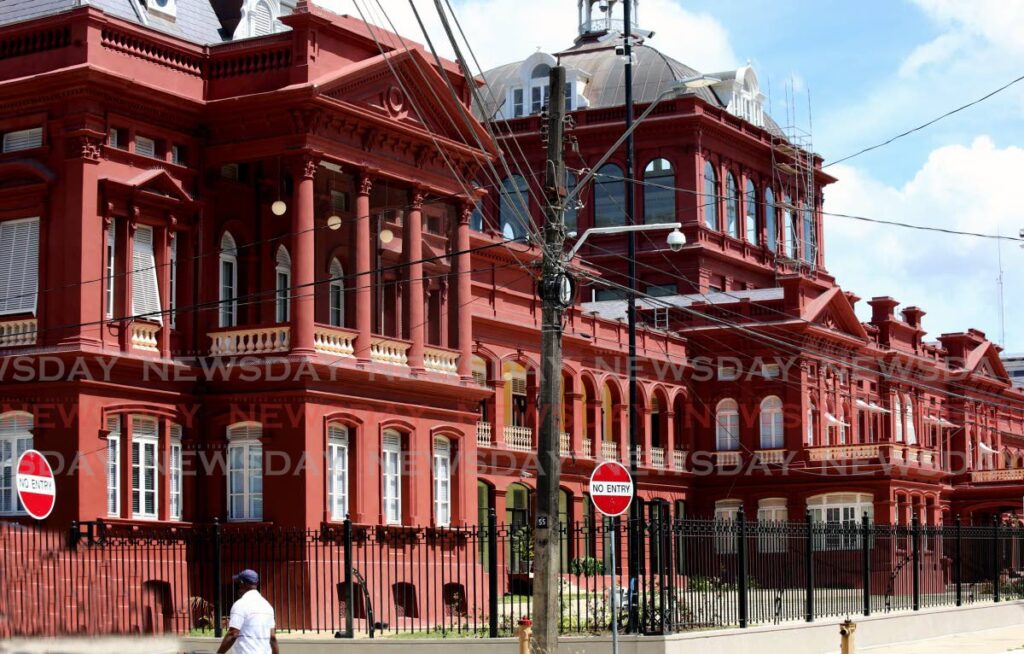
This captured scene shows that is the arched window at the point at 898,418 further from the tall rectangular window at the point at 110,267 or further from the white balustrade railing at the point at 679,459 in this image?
the tall rectangular window at the point at 110,267

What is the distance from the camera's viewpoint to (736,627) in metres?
29.5

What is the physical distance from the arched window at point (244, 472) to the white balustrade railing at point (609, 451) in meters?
22.8

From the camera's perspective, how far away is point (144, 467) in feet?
116

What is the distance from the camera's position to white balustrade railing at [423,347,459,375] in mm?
40219

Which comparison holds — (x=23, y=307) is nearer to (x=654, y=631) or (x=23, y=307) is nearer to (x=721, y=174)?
(x=654, y=631)

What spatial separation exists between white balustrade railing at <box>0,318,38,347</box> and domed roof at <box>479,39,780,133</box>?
119 ft

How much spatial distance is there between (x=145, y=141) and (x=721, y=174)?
36794 millimetres

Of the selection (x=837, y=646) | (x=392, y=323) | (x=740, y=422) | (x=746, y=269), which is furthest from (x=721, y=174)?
(x=837, y=646)

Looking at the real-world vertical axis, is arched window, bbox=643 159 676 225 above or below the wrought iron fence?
above

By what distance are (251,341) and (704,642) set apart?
1327 cm

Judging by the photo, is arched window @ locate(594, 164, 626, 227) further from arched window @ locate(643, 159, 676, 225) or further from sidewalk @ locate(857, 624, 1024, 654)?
sidewalk @ locate(857, 624, 1024, 654)

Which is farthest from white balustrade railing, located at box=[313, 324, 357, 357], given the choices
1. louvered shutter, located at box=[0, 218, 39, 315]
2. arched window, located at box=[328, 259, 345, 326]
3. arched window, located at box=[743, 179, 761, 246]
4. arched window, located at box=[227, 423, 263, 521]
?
arched window, located at box=[743, 179, 761, 246]

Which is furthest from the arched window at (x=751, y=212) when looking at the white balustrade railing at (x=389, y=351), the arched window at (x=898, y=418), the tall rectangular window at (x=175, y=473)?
the tall rectangular window at (x=175, y=473)

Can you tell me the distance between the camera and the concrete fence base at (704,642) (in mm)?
27219
